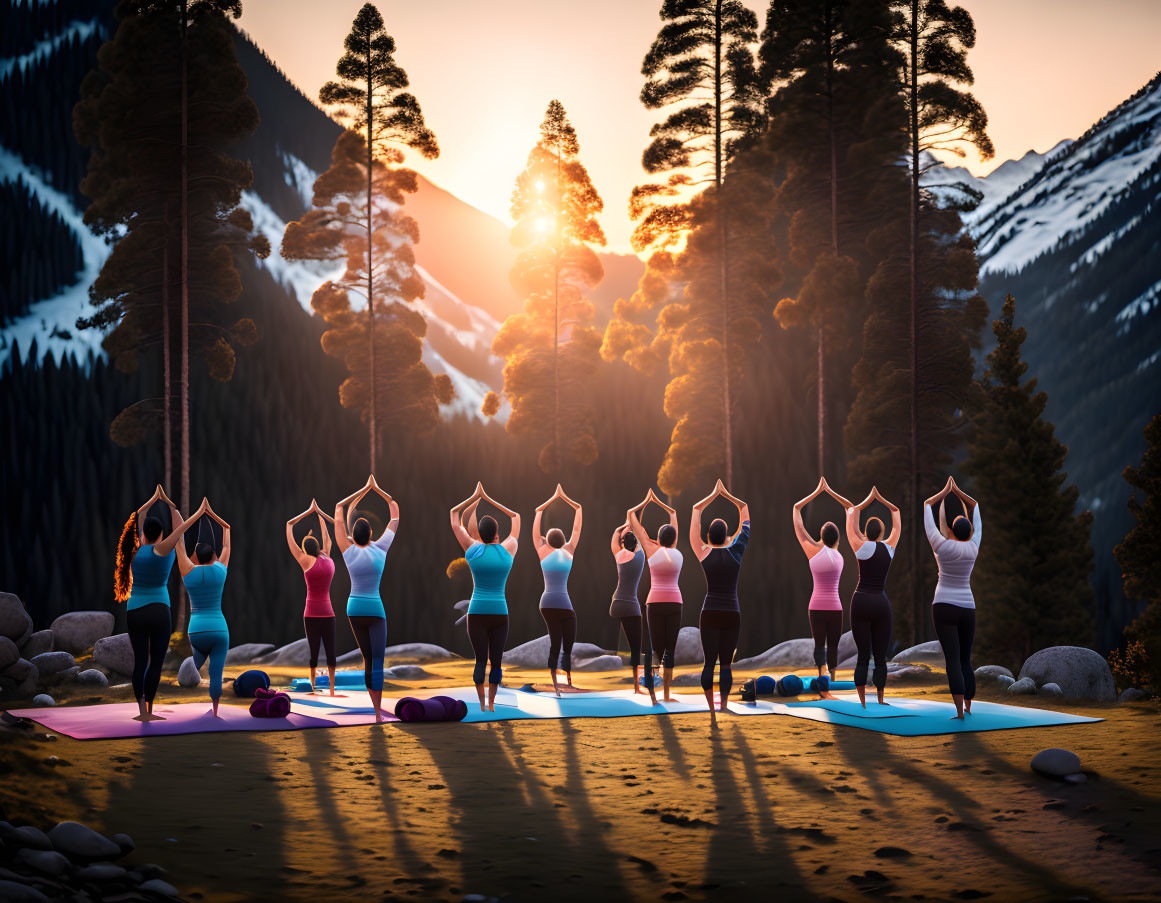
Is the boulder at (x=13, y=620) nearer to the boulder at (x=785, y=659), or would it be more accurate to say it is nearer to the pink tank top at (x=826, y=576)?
the boulder at (x=785, y=659)

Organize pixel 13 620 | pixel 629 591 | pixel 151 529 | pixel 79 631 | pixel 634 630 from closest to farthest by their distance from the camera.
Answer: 1. pixel 151 529
2. pixel 634 630
3. pixel 629 591
4. pixel 13 620
5. pixel 79 631

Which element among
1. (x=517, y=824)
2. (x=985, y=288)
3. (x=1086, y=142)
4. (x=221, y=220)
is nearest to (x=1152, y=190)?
(x=985, y=288)

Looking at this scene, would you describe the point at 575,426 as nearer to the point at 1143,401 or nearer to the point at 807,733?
the point at 807,733

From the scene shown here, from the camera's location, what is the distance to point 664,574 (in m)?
10.6

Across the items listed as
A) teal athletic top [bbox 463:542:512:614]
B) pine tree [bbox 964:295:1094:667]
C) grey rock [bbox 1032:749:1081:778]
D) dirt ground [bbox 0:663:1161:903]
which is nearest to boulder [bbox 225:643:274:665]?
teal athletic top [bbox 463:542:512:614]

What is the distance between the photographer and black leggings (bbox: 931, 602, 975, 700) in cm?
914

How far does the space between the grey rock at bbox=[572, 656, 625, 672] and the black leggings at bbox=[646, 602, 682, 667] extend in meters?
9.18

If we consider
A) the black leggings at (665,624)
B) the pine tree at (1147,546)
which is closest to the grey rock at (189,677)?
the black leggings at (665,624)

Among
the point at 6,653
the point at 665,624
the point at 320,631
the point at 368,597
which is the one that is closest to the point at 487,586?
the point at 368,597

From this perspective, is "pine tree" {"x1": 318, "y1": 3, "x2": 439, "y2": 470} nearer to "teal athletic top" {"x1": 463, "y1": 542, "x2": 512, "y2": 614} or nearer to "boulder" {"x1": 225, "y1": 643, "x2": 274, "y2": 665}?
"boulder" {"x1": 225, "y1": 643, "x2": 274, "y2": 665}

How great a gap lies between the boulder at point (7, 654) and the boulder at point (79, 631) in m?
5.62

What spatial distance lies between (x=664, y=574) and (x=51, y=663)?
10.9m

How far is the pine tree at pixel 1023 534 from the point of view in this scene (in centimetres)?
1814

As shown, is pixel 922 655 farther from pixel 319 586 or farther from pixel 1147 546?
pixel 319 586
